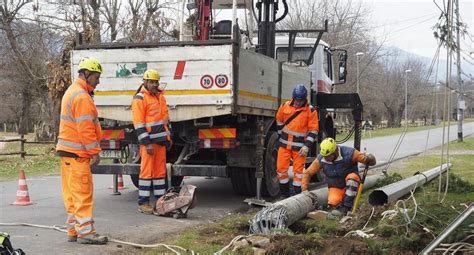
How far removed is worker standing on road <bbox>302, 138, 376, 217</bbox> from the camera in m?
7.46

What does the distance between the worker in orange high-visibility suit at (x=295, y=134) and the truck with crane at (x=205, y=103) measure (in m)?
0.28

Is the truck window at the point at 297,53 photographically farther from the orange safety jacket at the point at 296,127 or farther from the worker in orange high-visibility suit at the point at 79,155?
the worker in orange high-visibility suit at the point at 79,155

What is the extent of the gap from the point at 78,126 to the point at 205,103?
229cm

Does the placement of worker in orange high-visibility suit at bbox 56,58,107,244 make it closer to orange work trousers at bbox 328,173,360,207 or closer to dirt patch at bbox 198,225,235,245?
dirt patch at bbox 198,225,235,245

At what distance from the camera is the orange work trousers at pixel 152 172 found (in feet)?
24.3

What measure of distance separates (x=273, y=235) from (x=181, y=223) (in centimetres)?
193

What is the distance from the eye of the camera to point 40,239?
597 centimetres

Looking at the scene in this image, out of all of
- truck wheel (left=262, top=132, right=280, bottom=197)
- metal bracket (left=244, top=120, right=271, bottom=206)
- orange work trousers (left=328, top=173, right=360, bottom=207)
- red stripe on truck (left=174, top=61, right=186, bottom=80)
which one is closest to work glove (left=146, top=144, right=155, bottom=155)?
red stripe on truck (left=174, top=61, right=186, bottom=80)

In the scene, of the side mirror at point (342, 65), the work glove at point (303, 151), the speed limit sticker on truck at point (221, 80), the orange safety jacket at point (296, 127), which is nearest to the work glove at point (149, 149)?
the speed limit sticker on truck at point (221, 80)

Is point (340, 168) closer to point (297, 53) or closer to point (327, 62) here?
point (297, 53)

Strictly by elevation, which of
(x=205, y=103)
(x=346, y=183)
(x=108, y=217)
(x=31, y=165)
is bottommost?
(x=31, y=165)

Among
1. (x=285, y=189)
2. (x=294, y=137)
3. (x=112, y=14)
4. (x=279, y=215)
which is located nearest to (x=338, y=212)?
(x=279, y=215)

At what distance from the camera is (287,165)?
8.61m

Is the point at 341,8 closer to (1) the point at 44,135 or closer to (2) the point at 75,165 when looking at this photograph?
(1) the point at 44,135
